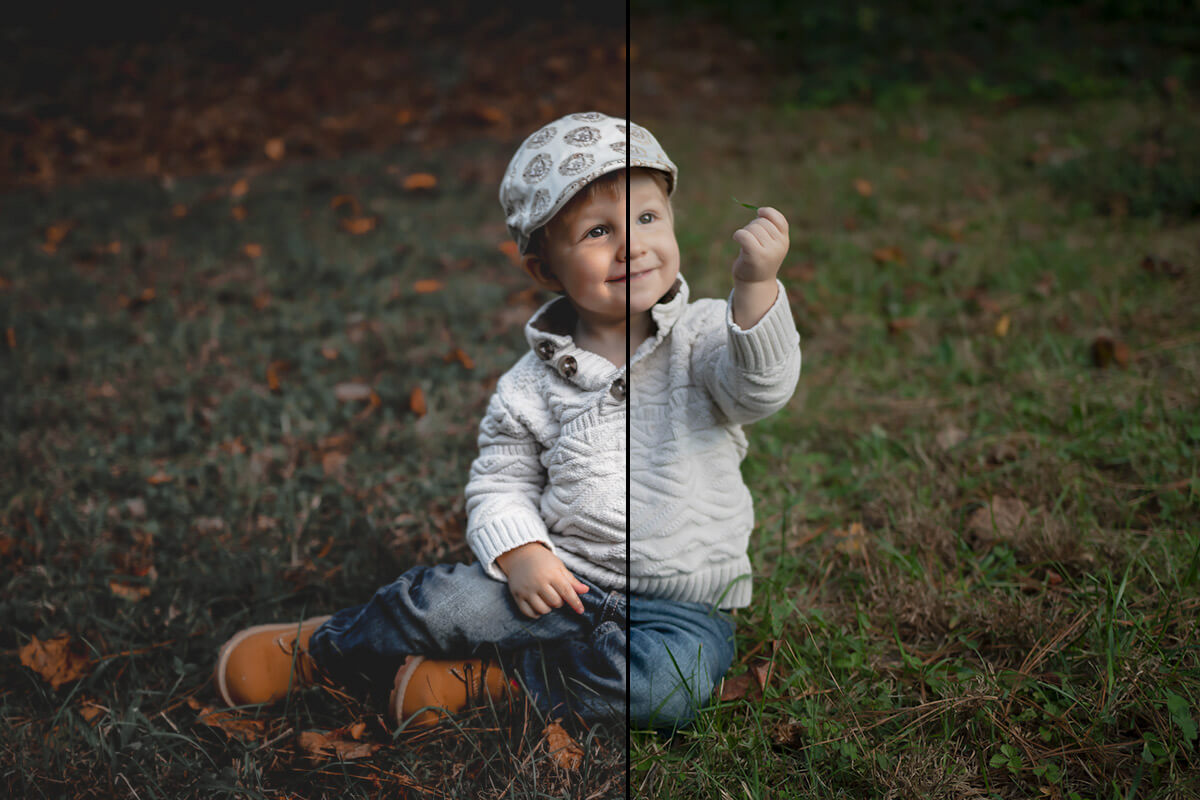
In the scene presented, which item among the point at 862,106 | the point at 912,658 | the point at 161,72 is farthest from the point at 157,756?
the point at 862,106

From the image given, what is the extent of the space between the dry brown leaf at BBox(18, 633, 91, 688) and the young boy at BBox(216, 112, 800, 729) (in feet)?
0.91

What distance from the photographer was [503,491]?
4.37 feet

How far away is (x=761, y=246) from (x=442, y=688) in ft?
2.23

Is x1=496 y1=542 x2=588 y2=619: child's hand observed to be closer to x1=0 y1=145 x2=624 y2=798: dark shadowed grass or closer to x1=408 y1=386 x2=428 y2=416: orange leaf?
x1=0 y1=145 x2=624 y2=798: dark shadowed grass

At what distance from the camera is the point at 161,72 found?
4.41 metres

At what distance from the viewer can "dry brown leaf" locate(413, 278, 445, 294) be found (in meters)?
2.75

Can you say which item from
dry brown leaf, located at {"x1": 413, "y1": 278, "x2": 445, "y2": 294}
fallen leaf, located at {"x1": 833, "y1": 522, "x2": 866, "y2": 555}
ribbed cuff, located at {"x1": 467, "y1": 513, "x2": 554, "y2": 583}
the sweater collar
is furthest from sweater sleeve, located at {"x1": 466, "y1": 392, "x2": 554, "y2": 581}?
dry brown leaf, located at {"x1": 413, "y1": 278, "x2": 445, "y2": 294}

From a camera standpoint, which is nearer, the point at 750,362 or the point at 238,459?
the point at 750,362

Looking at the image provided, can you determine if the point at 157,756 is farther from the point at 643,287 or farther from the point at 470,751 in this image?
the point at 643,287

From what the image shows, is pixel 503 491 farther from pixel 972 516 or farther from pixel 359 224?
pixel 359 224

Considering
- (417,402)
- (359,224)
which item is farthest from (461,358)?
(359,224)

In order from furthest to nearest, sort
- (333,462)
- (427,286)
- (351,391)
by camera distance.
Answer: (427,286) < (351,391) < (333,462)

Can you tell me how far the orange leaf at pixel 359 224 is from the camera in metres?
3.27

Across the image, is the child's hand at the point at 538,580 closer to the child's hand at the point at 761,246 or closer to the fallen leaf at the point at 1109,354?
the child's hand at the point at 761,246
